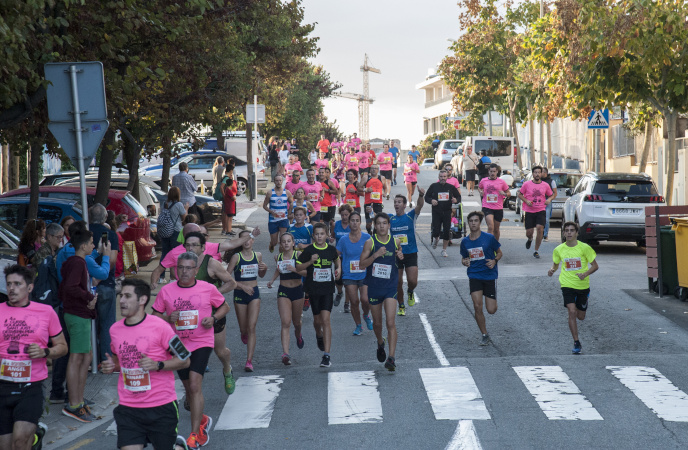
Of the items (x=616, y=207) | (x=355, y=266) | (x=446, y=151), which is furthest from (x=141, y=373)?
(x=446, y=151)

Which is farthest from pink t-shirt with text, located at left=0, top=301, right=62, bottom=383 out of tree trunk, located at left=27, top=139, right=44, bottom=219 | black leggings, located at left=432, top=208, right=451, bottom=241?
black leggings, located at left=432, top=208, right=451, bottom=241

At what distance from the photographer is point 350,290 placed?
12.8m

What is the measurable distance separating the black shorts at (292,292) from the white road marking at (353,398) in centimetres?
120

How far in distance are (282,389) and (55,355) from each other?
3773 mm

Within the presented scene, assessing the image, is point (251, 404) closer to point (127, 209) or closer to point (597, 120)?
point (127, 209)

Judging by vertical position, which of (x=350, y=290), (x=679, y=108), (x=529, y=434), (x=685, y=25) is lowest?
(x=529, y=434)

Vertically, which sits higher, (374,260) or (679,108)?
(679,108)

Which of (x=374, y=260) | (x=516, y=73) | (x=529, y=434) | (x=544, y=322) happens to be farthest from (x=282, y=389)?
(x=516, y=73)

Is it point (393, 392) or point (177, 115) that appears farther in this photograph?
point (177, 115)

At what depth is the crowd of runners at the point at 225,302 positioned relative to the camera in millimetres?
7004

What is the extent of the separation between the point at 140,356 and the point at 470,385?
15.5 ft

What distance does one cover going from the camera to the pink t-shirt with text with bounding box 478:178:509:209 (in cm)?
2105

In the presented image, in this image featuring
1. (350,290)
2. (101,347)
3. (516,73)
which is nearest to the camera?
(101,347)

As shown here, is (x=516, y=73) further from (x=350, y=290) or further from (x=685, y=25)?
(x=350, y=290)
